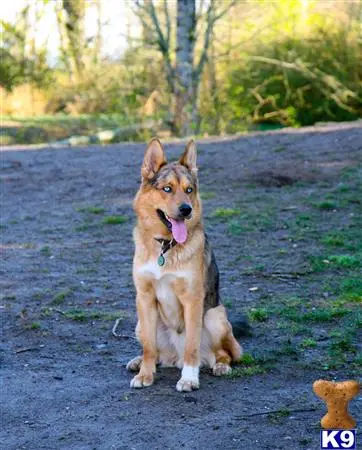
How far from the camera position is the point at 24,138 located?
20422 mm

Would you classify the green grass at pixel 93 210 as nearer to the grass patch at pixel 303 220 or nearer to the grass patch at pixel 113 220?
the grass patch at pixel 113 220

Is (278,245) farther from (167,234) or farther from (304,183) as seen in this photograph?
(167,234)

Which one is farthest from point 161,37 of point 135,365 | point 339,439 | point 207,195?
point 339,439

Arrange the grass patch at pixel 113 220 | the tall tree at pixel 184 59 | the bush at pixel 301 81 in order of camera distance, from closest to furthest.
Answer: the grass patch at pixel 113 220
the tall tree at pixel 184 59
the bush at pixel 301 81

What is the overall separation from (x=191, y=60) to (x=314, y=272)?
38.8 ft

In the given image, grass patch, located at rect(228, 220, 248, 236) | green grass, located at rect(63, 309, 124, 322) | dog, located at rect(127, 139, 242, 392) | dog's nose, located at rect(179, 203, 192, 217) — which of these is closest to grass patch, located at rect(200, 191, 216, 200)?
grass patch, located at rect(228, 220, 248, 236)

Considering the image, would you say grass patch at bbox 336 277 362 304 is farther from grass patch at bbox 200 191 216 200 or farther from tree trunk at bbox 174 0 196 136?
tree trunk at bbox 174 0 196 136

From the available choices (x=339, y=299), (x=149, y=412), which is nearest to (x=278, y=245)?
(x=339, y=299)

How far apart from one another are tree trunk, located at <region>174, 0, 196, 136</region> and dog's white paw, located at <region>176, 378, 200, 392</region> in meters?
14.0

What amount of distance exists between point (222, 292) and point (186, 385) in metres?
2.51

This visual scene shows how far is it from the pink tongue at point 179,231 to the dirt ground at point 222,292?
0.99 m

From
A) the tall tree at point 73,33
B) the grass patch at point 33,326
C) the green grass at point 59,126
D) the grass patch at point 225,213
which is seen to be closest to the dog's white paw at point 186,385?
the grass patch at point 33,326

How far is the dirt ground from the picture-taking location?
4938mm

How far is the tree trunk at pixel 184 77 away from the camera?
750 inches
